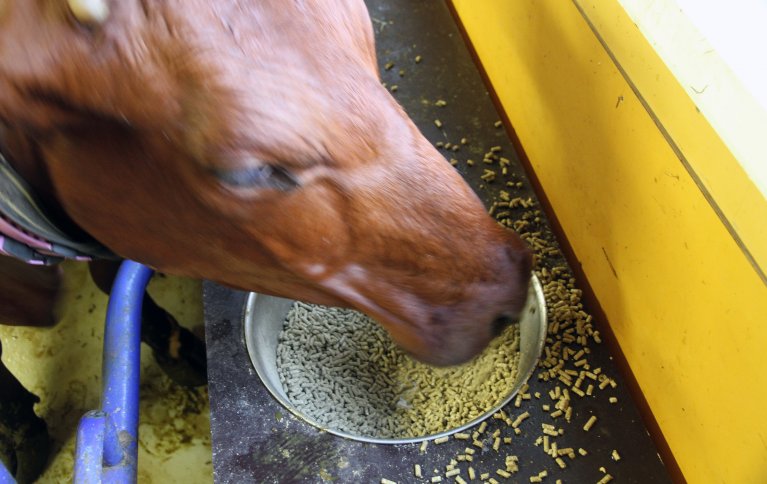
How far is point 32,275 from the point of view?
127 cm

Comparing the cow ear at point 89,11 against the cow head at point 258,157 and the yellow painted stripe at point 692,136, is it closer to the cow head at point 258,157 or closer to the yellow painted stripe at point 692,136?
the cow head at point 258,157

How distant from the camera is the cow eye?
71 centimetres

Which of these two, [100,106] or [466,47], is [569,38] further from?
[100,106]

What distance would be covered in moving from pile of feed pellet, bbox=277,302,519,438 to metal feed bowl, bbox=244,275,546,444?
0.10 ft

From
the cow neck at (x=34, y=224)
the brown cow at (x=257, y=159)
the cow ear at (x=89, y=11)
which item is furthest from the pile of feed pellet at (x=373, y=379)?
the cow ear at (x=89, y=11)

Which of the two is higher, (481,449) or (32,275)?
(32,275)

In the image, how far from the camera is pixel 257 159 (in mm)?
693

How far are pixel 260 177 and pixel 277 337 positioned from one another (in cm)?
75

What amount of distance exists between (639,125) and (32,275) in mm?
1016

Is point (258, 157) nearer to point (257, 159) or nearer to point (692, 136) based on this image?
point (257, 159)

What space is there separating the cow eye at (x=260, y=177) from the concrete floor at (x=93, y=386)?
1.02 m

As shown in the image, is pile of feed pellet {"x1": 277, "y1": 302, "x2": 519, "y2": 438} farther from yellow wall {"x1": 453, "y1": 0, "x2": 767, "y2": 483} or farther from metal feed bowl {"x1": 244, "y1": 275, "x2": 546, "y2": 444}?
yellow wall {"x1": 453, "y1": 0, "x2": 767, "y2": 483}

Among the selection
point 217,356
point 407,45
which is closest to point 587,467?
point 217,356

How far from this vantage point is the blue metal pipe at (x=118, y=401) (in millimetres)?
1075
